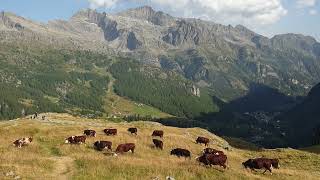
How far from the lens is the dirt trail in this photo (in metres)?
42.5

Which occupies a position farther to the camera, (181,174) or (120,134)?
(120,134)

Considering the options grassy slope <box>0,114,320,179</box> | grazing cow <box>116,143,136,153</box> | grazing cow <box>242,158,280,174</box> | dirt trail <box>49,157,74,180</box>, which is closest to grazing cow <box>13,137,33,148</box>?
grassy slope <box>0,114,320,179</box>

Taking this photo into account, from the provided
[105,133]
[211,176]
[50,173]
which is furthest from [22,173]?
[105,133]

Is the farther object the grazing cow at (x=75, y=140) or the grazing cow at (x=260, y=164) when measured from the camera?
the grazing cow at (x=75, y=140)

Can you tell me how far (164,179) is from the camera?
41750 millimetres

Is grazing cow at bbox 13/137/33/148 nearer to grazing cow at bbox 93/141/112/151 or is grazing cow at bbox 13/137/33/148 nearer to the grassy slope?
the grassy slope

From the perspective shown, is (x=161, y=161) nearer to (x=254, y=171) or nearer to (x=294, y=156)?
(x=254, y=171)

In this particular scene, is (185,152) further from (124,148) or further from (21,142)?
(21,142)

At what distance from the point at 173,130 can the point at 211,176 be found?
162 ft

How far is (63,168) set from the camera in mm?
45969

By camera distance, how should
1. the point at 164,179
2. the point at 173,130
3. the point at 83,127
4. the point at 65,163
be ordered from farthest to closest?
1. the point at 173,130
2. the point at 83,127
3. the point at 65,163
4. the point at 164,179

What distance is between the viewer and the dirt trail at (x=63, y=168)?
42.5m

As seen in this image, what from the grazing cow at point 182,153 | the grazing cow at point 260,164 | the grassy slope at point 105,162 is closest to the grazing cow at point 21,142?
the grassy slope at point 105,162

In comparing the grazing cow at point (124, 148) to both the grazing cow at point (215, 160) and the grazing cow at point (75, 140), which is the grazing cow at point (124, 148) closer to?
the grazing cow at point (75, 140)
